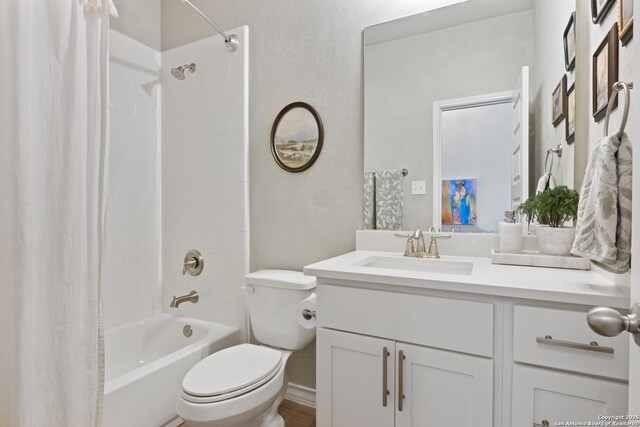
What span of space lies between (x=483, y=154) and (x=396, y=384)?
1018mm

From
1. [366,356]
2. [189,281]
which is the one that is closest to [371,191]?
[366,356]

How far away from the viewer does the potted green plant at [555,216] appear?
1.18 m

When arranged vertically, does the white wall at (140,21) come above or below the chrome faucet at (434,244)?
above

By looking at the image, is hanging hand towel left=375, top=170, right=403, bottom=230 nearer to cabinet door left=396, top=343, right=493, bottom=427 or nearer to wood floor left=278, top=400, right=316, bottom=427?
cabinet door left=396, top=343, right=493, bottom=427

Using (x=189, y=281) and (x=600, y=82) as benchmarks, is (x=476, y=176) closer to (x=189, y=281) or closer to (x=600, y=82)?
(x=600, y=82)

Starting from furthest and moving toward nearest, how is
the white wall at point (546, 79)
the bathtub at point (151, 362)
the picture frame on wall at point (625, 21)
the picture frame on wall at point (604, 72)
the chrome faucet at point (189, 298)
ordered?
the chrome faucet at point (189, 298) < the bathtub at point (151, 362) < the white wall at point (546, 79) < the picture frame on wall at point (604, 72) < the picture frame on wall at point (625, 21)

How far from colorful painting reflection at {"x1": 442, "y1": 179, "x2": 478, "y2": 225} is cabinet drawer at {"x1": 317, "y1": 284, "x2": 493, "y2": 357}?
0.60 meters

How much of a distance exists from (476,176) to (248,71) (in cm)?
144

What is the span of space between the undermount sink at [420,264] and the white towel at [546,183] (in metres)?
0.42

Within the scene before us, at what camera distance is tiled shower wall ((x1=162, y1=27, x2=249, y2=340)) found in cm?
206

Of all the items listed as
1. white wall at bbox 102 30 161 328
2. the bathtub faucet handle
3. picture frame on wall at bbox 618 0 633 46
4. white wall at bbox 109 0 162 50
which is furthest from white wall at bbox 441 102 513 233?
white wall at bbox 109 0 162 50

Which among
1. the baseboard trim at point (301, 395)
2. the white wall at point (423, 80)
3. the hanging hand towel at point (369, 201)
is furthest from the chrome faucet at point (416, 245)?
the baseboard trim at point (301, 395)

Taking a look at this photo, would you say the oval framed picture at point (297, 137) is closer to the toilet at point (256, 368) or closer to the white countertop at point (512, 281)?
the toilet at point (256, 368)

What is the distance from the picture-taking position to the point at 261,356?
4.99ft
